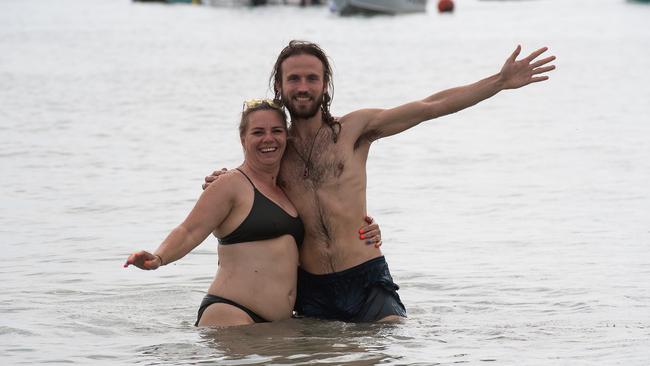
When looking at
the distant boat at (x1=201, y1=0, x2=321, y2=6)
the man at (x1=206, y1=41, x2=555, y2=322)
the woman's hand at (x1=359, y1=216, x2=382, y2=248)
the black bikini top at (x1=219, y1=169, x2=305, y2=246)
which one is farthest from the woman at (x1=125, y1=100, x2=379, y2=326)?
the distant boat at (x1=201, y1=0, x2=321, y2=6)

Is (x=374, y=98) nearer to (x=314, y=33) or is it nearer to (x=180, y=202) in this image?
(x=180, y=202)

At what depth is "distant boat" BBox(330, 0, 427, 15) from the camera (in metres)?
80.4

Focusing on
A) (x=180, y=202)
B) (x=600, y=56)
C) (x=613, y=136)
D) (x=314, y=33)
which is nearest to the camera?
(x=180, y=202)

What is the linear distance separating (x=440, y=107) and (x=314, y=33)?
5578 centimetres

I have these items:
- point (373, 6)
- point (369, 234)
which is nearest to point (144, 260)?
point (369, 234)

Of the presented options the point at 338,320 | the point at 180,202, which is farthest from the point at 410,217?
the point at 338,320

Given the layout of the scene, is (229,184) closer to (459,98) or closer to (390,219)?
Result: (459,98)

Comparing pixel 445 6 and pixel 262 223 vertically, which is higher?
pixel 445 6

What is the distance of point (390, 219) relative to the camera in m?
14.2

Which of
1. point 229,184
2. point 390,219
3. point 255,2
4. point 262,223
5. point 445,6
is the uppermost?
point 255,2

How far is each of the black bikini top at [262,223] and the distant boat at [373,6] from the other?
73.2 meters

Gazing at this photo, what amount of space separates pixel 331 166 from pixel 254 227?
663 millimetres

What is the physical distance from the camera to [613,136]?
21.5 metres

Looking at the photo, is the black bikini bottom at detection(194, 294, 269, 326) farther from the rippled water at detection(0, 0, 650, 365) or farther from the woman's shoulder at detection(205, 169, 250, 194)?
the woman's shoulder at detection(205, 169, 250, 194)
